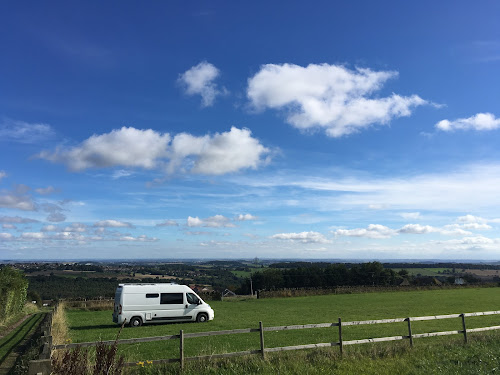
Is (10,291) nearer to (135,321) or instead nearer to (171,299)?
(135,321)

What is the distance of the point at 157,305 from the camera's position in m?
23.0

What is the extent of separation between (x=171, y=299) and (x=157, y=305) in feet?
3.04

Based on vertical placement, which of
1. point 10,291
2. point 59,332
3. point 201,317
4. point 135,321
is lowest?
point 201,317

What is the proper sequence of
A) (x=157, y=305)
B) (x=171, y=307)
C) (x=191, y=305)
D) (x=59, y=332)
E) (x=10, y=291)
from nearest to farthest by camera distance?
(x=59, y=332), (x=157, y=305), (x=171, y=307), (x=191, y=305), (x=10, y=291)

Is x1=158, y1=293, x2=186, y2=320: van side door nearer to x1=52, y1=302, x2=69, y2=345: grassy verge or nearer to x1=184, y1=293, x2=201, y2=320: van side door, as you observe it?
x1=184, y1=293, x2=201, y2=320: van side door

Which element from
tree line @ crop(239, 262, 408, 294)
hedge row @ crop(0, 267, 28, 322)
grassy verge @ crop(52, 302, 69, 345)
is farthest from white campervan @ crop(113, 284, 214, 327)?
tree line @ crop(239, 262, 408, 294)

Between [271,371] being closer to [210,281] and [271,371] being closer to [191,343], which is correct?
[191,343]

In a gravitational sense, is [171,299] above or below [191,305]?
above

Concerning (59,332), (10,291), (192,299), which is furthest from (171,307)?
(10,291)

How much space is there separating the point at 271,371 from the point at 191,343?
7291 mm

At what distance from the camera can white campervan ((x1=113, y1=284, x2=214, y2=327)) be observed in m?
22.4

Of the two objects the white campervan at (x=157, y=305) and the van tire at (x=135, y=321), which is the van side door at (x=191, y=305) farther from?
the van tire at (x=135, y=321)

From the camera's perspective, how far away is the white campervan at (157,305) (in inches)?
882

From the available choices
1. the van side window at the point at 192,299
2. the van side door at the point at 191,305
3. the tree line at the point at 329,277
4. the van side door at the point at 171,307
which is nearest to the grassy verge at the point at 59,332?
the van side door at the point at 171,307
